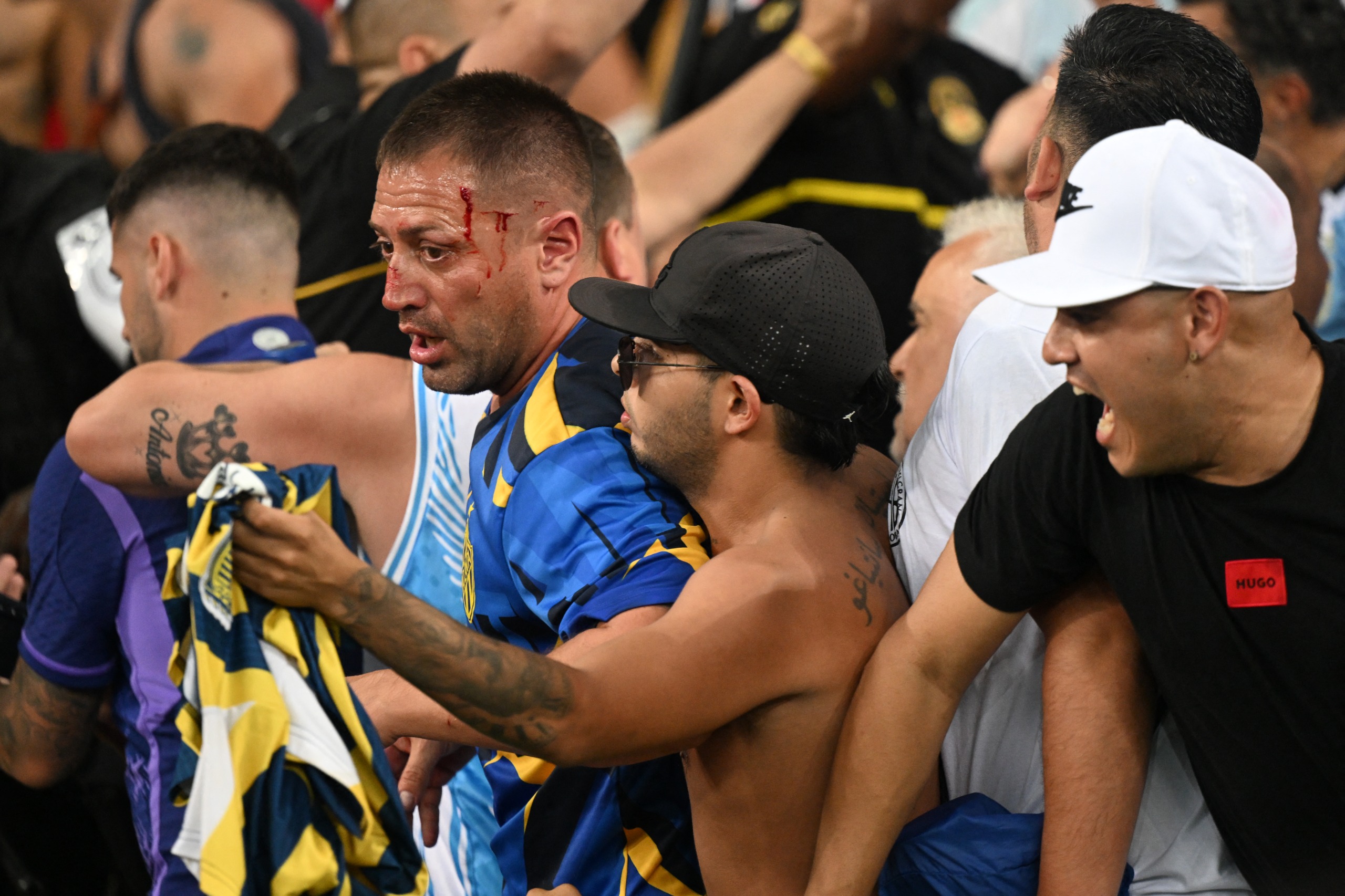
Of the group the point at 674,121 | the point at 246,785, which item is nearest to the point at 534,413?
the point at 246,785

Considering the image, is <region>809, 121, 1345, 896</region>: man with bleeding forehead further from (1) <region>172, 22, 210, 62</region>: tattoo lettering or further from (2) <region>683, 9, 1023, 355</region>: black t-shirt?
(1) <region>172, 22, 210, 62</region>: tattoo lettering

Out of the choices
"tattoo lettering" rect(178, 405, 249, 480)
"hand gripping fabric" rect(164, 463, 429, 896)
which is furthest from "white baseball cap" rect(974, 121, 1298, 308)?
"tattoo lettering" rect(178, 405, 249, 480)

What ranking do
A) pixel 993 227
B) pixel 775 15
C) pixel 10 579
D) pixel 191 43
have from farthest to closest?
pixel 191 43
pixel 775 15
pixel 10 579
pixel 993 227

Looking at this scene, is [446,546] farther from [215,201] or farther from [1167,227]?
[1167,227]

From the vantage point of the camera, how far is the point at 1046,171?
223 cm

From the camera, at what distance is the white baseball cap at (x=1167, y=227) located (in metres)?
1.81

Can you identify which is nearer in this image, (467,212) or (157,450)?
(467,212)

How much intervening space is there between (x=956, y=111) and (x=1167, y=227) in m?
3.61

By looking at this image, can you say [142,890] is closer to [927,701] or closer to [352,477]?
[352,477]

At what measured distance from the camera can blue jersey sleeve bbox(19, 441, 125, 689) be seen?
283cm

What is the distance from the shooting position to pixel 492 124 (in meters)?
2.46

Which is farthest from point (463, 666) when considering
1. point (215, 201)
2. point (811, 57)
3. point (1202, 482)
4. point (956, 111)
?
point (956, 111)

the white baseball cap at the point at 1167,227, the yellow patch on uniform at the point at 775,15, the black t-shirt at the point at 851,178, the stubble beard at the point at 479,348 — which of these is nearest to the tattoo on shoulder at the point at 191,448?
the stubble beard at the point at 479,348

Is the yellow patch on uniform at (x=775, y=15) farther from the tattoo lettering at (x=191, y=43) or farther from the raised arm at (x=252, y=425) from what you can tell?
the raised arm at (x=252, y=425)
